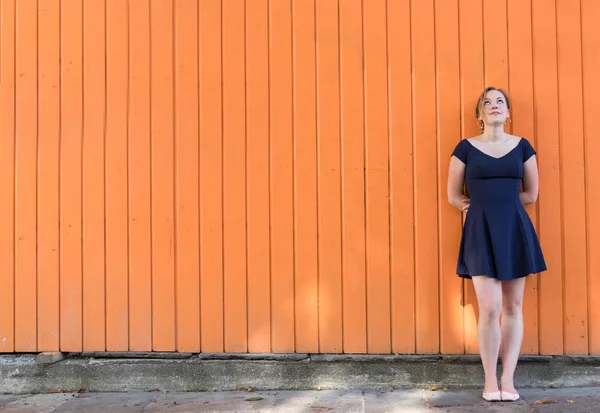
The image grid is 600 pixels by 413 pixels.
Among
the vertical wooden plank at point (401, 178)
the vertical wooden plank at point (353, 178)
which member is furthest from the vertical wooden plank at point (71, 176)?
the vertical wooden plank at point (401, 178)

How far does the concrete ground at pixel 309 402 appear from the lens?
3.19m

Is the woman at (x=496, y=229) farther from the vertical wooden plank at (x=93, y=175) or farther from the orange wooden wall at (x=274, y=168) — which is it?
the vertical wooden plank at (x=93, y=175)

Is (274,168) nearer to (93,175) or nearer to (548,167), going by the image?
(93,175)

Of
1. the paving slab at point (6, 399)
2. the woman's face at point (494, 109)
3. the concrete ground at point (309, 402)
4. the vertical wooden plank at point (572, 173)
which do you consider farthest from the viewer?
the vertical wooden plank at point (572, 173)

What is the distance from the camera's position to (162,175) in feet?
12.0

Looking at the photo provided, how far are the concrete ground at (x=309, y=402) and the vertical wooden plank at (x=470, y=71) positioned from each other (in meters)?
0.48

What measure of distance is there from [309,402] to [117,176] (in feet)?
6.71

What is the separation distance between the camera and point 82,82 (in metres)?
3.69

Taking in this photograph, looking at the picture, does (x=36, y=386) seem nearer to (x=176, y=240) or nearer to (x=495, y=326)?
(x=176, y=240)

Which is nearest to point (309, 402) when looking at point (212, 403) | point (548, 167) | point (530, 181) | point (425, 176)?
point (212, 403)

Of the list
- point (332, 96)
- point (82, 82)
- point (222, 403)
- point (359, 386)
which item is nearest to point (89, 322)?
point (222, 403)

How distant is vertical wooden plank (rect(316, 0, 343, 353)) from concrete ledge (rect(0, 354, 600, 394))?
218 mm

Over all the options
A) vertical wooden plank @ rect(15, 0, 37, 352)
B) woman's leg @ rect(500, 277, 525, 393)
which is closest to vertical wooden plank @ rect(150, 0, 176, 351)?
vertical wooden plank @ rect(15, 0, 37, 352)

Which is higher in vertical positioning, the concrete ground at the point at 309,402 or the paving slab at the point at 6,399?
the concrete ground at the point at 309,402
